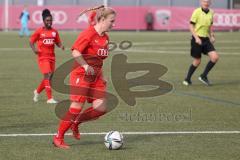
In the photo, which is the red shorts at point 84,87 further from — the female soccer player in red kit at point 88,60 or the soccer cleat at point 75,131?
the soccer cleat at point 75,131

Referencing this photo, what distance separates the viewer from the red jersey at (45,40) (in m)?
13.8

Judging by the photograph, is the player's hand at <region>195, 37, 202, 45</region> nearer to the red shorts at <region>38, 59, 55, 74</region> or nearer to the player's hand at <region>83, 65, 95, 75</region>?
the red shorts at <region>38, 59, 55, 74</region>

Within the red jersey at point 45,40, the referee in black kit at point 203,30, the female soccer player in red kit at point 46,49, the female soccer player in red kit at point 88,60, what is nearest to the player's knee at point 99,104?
the female soccer player in red kit at point 88,60

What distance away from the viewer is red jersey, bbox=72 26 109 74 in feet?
29.1

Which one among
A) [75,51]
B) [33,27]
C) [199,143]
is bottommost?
[33,27]

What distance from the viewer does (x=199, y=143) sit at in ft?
30.6

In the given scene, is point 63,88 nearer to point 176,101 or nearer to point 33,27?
point 176,101

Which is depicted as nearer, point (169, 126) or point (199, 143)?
point (199, 143)

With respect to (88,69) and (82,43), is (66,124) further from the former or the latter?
(82,43)

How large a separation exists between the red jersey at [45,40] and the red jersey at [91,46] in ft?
15.8

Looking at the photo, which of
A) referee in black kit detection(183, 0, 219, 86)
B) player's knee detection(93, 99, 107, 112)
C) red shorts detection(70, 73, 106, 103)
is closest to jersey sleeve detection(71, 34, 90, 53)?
red shorts detection(70, 73, 106, 103)

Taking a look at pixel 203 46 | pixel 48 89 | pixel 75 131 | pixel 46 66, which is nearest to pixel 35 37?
pixel 46 66

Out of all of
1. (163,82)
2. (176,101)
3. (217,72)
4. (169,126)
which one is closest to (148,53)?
(217,72)

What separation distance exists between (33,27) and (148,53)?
2495 cm
